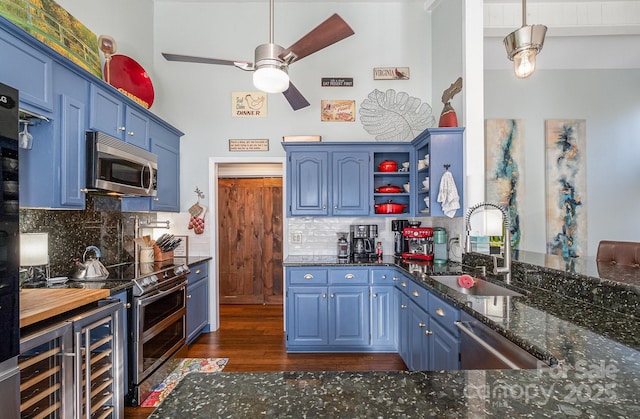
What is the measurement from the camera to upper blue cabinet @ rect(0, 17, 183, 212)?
5.55 feet

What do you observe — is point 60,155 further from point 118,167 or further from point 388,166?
point 388,166

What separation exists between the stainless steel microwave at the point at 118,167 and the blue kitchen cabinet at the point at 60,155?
59 millimetres

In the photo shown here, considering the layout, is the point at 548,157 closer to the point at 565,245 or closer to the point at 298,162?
the point at 565,245

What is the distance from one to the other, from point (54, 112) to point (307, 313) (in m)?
2.52

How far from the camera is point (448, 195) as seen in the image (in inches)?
113

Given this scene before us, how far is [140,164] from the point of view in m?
2.73

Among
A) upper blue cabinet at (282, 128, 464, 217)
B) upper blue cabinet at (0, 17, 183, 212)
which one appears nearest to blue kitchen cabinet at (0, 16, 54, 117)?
upper blue cabinet at (0, 17, 183, 212)

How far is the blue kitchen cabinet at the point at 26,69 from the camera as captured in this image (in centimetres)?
161

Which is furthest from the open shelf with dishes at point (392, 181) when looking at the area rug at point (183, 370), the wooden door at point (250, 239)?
the area rug at point (183, 370)

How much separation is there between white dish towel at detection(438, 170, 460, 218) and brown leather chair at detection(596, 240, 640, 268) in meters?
1.20

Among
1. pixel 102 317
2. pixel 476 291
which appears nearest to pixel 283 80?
pixel 102 317

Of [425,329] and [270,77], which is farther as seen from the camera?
[425,329]

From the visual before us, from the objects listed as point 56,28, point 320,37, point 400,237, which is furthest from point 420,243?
point 56,28

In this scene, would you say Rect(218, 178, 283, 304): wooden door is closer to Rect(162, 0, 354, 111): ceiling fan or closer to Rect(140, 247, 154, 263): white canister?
Rect(140, 247, 154, 263): white canister
